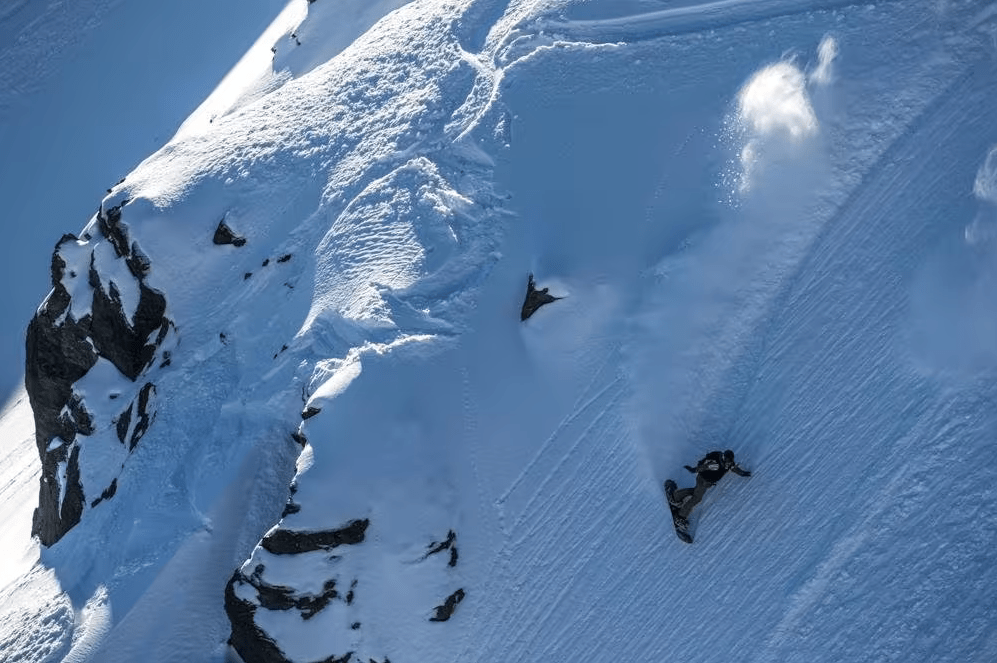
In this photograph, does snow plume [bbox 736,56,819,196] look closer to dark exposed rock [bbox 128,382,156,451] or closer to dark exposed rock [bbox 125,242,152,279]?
dark exposed rock [bbox 125,242,152,279]

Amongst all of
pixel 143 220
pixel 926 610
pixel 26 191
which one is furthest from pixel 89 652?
pixel 26 191

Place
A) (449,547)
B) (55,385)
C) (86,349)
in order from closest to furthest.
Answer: (449,547)
(86,349)
(55,385)

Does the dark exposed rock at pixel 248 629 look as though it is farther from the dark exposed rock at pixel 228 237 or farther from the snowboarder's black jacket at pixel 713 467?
the snowboarder's black jacket at pixel 713 467

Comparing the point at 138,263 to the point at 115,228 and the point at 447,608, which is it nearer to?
the point at 115,228

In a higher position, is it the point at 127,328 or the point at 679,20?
the point at 127,328

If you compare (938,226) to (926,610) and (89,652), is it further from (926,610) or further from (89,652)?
(89,652)

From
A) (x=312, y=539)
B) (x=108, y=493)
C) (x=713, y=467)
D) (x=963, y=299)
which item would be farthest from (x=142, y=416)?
(x=963, y=299)

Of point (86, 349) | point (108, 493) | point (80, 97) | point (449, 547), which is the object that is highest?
point (80, 97)

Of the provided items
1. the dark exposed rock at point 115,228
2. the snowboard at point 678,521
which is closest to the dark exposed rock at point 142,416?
the dark exposed rock at point 115,228

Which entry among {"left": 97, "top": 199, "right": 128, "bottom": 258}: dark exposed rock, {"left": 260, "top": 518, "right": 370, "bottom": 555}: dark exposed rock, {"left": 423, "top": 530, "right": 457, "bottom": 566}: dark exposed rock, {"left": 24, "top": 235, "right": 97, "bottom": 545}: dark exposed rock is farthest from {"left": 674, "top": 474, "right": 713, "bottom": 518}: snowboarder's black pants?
{"left": 24, "top": 235, "right": 97, "bottom": 545}: dark exposed rock
